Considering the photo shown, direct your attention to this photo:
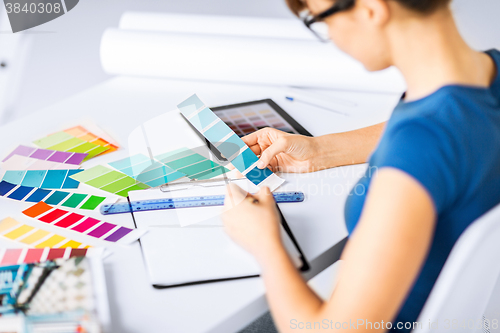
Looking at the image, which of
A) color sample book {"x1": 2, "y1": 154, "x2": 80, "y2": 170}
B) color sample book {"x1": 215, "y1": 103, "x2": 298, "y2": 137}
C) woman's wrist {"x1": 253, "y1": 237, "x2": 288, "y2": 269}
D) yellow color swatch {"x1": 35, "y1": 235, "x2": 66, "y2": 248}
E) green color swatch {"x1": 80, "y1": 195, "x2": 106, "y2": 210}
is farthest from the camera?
color sample book {"x1": 215, "y1": 103, "x2": 298, "y2": 137}

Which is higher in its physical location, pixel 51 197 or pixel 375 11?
pixel 375 11

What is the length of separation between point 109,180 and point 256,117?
0.45 meters

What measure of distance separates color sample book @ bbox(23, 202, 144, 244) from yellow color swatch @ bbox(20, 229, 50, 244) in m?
0.03

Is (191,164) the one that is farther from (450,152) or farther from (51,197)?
(450,152)

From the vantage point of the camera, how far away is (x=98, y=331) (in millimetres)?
545

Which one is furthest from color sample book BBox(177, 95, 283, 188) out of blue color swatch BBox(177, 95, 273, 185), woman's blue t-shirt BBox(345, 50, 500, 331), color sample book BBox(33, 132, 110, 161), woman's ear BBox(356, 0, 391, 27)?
woman's ear BBox(356, 0, 391, 27)

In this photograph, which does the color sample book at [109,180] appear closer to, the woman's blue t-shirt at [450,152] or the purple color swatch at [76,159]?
the purple color swatch at [76,159]

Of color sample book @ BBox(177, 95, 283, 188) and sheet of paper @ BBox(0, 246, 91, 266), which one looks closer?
sheet of paper @ BBox(0, 246, 91, 266)

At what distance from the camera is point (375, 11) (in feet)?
1.73

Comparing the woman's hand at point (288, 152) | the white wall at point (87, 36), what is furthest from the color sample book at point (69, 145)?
the white wall at point (87, 36)

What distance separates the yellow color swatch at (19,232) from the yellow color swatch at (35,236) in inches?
0.7

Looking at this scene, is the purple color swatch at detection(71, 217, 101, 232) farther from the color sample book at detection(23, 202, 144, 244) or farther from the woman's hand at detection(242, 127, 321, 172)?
the woman's hand at detection(242, 127, 321, 172)

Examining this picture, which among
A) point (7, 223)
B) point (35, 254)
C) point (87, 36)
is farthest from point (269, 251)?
point (87, 36)

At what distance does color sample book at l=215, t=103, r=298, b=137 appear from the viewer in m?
1.12
